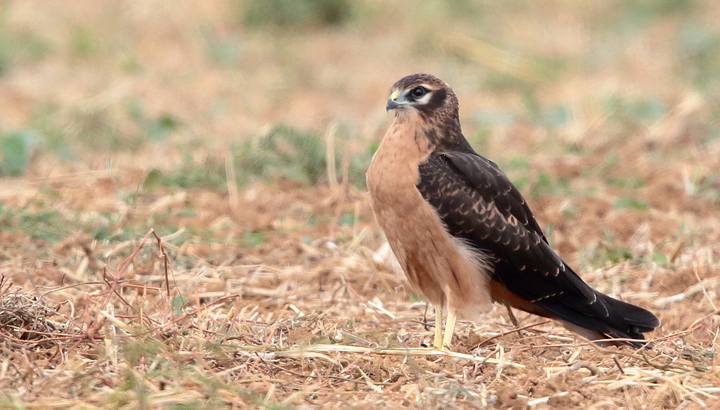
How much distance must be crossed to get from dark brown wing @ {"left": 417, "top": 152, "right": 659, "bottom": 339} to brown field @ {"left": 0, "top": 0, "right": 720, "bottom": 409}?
155mm

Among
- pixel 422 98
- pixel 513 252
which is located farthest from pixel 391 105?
pixel 513 252

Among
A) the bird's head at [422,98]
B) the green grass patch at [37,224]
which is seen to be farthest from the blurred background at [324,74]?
the bird's head at [422,98]

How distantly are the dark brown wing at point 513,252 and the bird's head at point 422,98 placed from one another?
24cm

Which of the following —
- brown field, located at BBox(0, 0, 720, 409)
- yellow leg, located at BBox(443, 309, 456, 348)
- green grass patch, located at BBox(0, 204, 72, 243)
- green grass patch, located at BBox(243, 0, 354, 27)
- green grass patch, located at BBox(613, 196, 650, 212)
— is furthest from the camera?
green grass patch, located at BBox(243, 0, 354, 27)

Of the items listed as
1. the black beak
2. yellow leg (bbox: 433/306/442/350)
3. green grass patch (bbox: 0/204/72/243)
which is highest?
the black beak

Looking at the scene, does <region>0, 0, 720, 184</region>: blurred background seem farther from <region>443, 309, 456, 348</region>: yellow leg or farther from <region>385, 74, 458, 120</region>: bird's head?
<region>443, 309, 456, 348</region>: yellow leg

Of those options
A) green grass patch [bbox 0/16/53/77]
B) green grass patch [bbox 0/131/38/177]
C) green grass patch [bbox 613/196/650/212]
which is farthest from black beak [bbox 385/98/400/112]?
green grass patch [bbox 0/16/53/77]

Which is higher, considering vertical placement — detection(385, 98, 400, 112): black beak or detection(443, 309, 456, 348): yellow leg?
detection(385, 98, 400, 112): black beak

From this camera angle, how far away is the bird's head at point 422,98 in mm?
5043

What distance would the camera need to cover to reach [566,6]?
593 inches

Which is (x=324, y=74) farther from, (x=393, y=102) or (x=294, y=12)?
(x=393, y=102)

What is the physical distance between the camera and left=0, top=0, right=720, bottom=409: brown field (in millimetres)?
4039

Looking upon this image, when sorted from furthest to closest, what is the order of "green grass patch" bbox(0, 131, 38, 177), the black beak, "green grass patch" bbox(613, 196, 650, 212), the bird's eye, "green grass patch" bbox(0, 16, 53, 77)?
1. "green grass patch" bbox(0, 16, 53, 77)
2. "green grass patch" bbox(0, 131, 38, 177)
3. "green grass patch" bbox(613, 196, 650, 212)
4. the bird's eye
5. the black beak

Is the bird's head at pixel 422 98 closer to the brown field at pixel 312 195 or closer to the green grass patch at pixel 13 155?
the brown field at pixel 312 195
